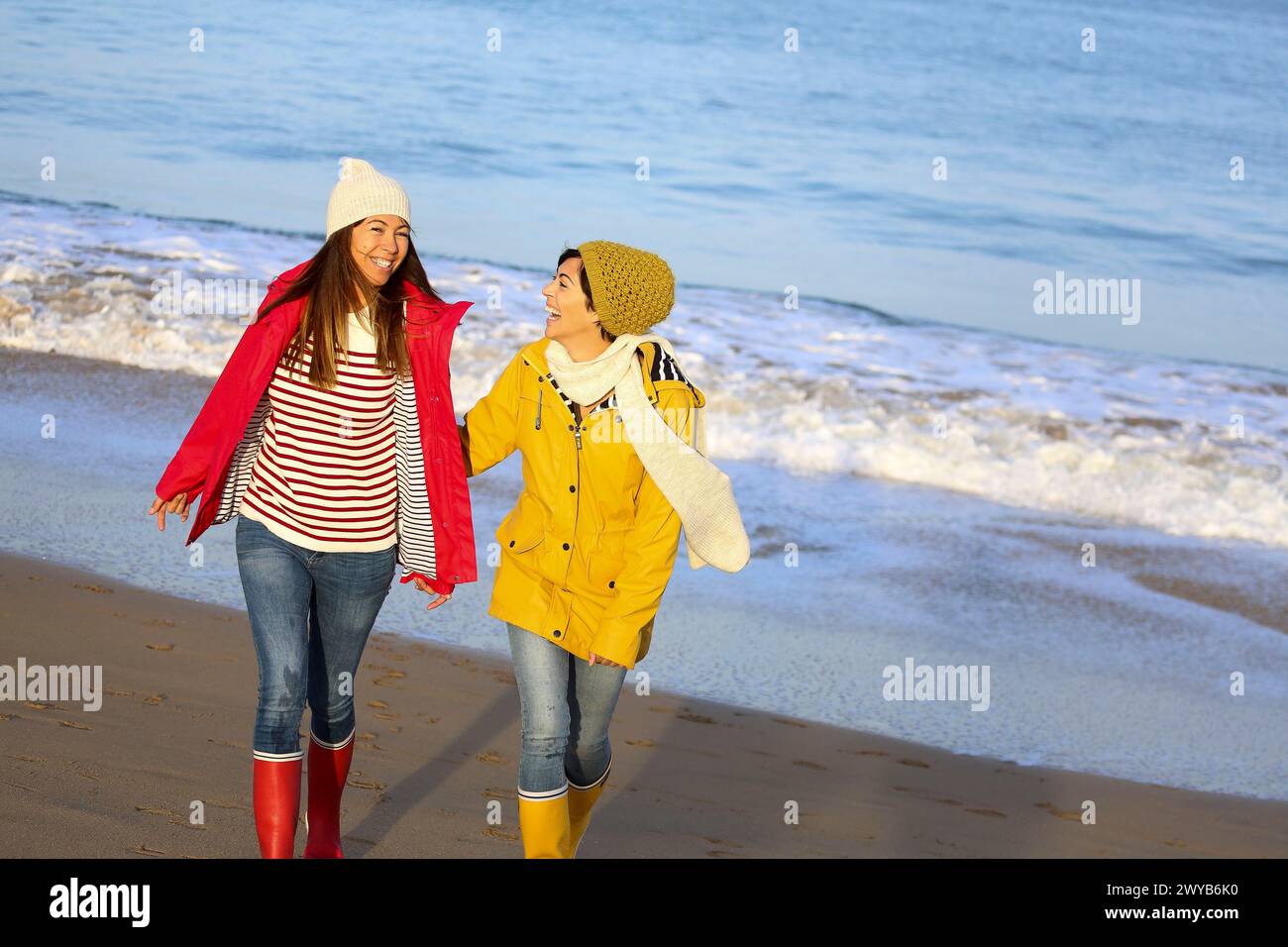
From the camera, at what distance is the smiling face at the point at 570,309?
12.2 ft

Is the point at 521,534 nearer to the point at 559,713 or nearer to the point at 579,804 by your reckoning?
the point at 559,713

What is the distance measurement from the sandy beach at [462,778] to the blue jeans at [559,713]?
57cm

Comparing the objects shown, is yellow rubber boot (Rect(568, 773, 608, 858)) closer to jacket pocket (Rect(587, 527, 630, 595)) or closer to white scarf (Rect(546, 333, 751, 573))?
jacket pocket (Rect(587, 527, 630, 595))

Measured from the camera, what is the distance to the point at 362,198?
381 cm

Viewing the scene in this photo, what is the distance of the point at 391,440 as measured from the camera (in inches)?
153

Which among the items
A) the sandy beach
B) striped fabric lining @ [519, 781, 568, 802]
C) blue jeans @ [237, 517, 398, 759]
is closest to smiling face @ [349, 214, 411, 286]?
blue jeans @ [237, 517, 398, 759]

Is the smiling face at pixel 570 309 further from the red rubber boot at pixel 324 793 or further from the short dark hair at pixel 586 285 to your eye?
the red rubber boot at pixel 324 793

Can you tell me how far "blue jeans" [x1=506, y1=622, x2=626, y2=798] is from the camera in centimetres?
360

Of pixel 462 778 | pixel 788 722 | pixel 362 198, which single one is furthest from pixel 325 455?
pixel 788 722

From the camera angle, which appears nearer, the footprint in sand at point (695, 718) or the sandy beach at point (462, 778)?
the sandy beach at point (462, 778)

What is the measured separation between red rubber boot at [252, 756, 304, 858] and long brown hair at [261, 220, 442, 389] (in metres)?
0.98

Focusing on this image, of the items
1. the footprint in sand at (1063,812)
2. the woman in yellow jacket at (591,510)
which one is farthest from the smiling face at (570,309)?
the footprint in sand at (1063,812)

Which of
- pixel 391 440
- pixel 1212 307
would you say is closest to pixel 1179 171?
pixel 1212 307

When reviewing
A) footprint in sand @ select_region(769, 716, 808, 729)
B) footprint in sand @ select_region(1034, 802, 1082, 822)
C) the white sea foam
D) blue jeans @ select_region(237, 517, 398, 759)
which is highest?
blue jeans @ select_region(237, 517, 398, 759)
